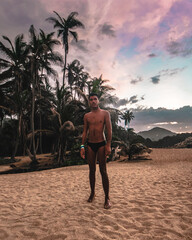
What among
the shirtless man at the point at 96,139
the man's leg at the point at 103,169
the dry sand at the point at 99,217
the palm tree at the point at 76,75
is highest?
the palm tree at the point at 76,75

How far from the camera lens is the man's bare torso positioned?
3079 millimetres

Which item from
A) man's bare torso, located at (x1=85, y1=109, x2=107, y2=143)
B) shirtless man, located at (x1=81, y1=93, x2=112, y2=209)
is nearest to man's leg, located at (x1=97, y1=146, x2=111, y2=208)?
shirtless man, located at (x1=81, y1=93, x2=112, y2=209)

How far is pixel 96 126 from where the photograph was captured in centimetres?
312

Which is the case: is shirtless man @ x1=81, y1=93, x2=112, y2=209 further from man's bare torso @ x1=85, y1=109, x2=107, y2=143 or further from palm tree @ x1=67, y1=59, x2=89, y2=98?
palm tree @ x1=67, y1=59, x2=89, y2=98

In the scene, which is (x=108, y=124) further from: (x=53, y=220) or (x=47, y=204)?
(x=47, y=204)

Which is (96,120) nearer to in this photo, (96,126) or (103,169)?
(96,126)

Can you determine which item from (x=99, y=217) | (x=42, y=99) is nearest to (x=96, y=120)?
(x=99, y=217)

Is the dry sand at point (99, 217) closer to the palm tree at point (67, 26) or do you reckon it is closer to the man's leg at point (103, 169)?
the man's leg at point (103, 169)

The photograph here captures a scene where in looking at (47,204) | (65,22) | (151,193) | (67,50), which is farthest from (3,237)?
(65,22)

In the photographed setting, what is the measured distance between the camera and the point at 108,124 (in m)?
3.08

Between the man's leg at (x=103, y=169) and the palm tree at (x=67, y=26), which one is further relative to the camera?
the palm tree at (x=67, y=26)

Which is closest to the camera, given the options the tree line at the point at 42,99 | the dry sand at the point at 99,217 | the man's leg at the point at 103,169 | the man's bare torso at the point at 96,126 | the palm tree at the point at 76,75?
the dry sand at the point at 99,217

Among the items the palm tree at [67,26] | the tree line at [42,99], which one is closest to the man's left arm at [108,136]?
the tree line at [42,99]

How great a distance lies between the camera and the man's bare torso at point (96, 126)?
10.1 ft
